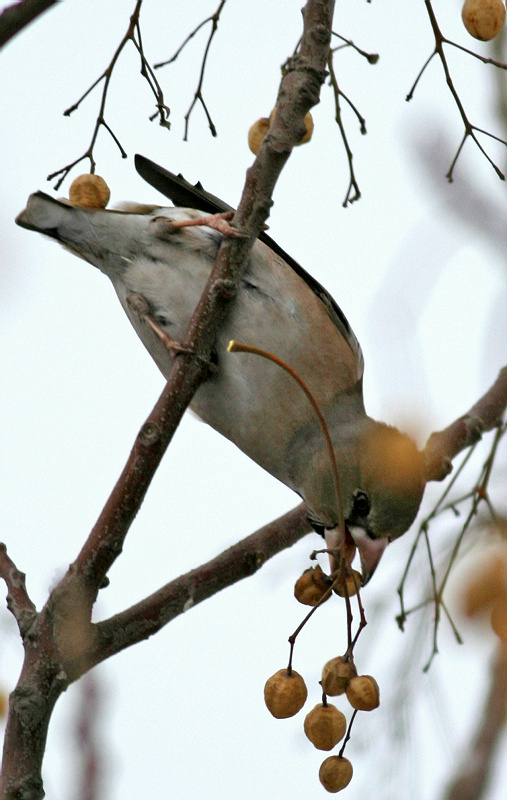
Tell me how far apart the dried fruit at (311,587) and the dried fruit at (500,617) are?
59 cm

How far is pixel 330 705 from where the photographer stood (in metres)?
2.76

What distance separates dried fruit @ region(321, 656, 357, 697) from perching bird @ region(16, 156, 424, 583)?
112cm

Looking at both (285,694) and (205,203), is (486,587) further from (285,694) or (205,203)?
(205,203)

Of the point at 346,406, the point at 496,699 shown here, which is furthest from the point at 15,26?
the point at 346,406

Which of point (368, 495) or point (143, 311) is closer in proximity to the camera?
point (368, 495)

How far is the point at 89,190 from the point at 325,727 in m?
2.12

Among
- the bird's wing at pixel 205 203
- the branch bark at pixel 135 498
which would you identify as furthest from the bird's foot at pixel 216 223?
the bird's wing at pixel 205 203

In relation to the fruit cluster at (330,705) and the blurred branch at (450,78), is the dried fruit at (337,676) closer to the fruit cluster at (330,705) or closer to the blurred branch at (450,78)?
the fruit cluster at (330,705)

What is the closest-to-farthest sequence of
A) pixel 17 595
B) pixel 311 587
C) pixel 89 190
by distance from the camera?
pixel 17 595
pixel 311 587
pixel 89 190

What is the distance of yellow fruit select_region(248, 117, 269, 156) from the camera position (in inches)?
148

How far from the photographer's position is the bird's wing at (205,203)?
4.30 meters

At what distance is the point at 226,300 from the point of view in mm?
3086

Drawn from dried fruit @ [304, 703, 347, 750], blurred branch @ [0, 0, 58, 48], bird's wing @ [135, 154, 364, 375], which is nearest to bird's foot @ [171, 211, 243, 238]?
bird's wing @ [135, 154, 364, 375]

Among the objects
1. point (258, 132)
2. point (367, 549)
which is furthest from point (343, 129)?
point (367, 549)
